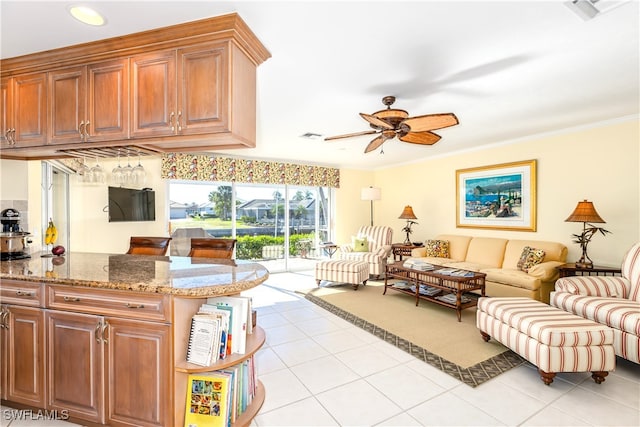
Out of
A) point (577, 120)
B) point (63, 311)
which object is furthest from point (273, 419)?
point (577, 120)

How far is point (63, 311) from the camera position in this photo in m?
1.76

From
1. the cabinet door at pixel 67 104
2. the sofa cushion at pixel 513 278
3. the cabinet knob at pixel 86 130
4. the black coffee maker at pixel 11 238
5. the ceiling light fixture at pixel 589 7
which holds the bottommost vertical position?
the sofa cushion at pixel 513 278

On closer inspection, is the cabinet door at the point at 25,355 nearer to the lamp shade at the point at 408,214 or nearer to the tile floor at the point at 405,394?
the tile floor at the point at 405,394

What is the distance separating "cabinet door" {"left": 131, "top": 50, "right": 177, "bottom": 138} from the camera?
199cm

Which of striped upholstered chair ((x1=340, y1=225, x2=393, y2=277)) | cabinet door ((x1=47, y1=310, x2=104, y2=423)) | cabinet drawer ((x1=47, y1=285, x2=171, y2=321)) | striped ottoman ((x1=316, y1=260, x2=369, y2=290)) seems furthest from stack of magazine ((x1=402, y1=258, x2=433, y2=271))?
cabinet door ((x1=47, y1=310, x2=104, y2=423))

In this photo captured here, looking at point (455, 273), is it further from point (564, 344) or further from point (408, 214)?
point (408, 214)

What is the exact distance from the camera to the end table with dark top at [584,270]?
3.45m

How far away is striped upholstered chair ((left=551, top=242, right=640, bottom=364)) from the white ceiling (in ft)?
6.13

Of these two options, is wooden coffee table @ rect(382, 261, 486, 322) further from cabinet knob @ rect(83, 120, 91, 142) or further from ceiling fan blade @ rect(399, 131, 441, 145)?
cabinet knob @ rect(83, 120, 91, 142)

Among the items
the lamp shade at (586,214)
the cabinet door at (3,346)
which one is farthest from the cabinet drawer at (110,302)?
the lamp shade at (586,214)

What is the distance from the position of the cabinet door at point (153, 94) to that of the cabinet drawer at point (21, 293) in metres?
1.13

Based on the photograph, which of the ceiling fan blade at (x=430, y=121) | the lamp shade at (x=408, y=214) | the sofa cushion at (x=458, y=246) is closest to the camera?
the ceiling fan blade at (x=430, y=121)

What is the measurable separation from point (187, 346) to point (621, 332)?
10.8 ft

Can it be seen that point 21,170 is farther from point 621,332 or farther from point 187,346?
point 621,332
